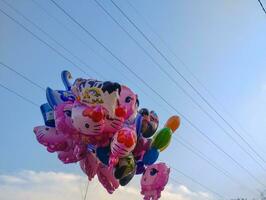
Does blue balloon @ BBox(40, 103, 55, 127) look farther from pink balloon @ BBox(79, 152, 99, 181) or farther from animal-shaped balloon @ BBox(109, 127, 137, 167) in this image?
animal-shaped balloon @ BBox(109, 127, 137, 167)

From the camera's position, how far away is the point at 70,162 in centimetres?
943

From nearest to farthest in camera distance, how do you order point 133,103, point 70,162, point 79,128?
1. point 79,128
2. point 133,103
3. point 70,162

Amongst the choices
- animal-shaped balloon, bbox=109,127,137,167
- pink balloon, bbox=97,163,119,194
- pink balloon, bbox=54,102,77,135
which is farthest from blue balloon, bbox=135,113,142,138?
pink balloon, bbox=54,102,77,135

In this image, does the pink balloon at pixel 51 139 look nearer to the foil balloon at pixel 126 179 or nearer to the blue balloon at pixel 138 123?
the foil balloon at pixel 126 179

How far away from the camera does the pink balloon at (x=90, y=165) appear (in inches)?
366

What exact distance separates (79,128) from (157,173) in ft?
8.15

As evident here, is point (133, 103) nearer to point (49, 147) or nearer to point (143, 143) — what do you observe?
point (143, 143)

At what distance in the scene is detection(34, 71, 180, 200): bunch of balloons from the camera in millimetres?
8227

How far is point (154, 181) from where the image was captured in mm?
9430

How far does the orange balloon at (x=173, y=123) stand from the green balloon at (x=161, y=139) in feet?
1.60

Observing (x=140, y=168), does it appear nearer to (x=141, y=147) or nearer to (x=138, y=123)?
(x=141, y=147)

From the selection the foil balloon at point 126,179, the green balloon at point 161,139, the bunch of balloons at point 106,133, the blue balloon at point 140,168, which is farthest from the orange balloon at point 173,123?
the foil balloon at point 126,179

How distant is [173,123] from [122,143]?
102 inches

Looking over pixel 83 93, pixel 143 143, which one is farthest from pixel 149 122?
pixel 83 93
